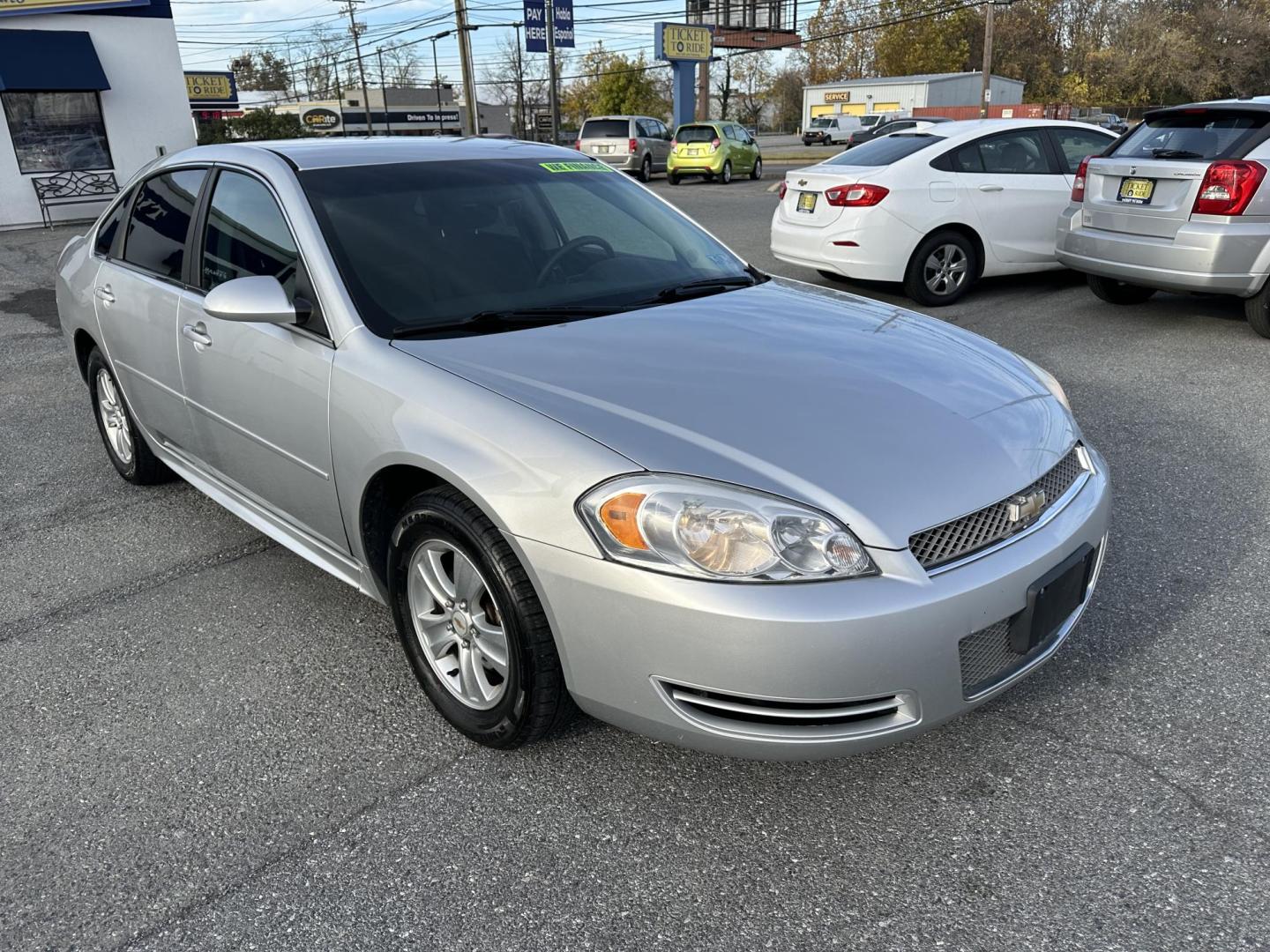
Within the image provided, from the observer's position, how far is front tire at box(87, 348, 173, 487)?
176 inches

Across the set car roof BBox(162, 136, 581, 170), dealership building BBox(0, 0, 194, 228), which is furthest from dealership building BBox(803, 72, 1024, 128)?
car roof BBox(162, 136, 581, 170)

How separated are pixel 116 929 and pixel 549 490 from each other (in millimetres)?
1356

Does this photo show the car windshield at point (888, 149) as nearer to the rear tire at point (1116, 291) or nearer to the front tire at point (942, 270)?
the front tire at point (942, 270)

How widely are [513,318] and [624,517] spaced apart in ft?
3.45

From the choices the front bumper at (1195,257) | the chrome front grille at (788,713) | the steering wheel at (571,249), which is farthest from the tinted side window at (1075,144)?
the chrome front grille at (788,713)

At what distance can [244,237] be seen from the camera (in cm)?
336

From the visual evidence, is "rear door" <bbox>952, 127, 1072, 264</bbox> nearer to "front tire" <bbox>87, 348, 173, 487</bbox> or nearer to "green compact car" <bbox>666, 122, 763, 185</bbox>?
"front tire" <bbox>87, 348, 173, 487</bbox>

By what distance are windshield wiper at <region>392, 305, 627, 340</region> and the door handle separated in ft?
3.29

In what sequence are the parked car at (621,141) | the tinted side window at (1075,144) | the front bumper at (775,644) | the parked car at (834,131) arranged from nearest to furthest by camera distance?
the front bumper at (775,644), the tinted side window at (1075,144), the parked car at (621,141), the parked car at (834,131)

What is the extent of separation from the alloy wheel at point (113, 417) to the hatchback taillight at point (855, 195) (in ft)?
18.9

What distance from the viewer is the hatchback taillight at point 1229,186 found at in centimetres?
617

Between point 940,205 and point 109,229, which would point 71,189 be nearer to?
point 109,229

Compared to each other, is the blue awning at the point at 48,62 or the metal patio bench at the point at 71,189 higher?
the blue awning at the point at 48,62

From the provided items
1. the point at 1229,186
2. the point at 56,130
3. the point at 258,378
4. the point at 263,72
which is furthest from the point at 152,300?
the point at 263,72
